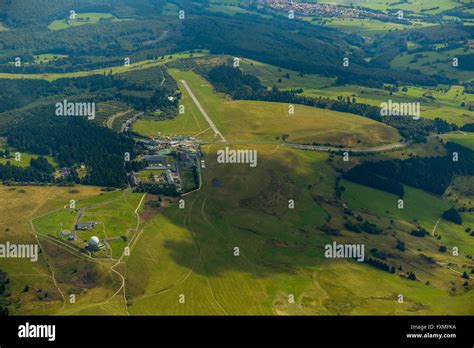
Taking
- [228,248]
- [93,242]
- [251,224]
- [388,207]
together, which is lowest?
[388,207]

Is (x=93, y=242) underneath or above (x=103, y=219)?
above

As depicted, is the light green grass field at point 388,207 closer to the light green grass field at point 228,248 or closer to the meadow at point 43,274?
the light green grass field at point 228,248

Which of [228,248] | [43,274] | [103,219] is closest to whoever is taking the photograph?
[43,274]

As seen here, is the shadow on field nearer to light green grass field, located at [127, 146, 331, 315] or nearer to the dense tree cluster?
light green grass field, located at [127, 146, 331, 315]

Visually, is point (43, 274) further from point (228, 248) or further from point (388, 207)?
point (388, 207)

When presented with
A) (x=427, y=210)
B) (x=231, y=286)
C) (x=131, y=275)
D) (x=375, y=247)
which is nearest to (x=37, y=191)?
(x=131, y=275)

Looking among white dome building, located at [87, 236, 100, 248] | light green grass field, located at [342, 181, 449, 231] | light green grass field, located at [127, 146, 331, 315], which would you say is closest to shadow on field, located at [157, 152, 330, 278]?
light green grass field, located at [127, 146, 331, 315]

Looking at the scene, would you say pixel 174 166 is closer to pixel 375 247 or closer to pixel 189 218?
pixel 189 218

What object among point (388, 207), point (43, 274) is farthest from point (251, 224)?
point (43, 274)

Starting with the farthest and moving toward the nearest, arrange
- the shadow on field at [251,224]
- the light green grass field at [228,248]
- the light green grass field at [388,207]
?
the light green grass field at [388,207] → the shadow on field at [251,224] → the light green grass field at [228,248]

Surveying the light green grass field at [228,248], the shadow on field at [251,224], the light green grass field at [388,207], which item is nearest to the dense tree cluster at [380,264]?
the shadow on field at [251,224]

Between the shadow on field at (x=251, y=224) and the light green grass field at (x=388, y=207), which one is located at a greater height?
the shadow on field at (x=251, y=224)
